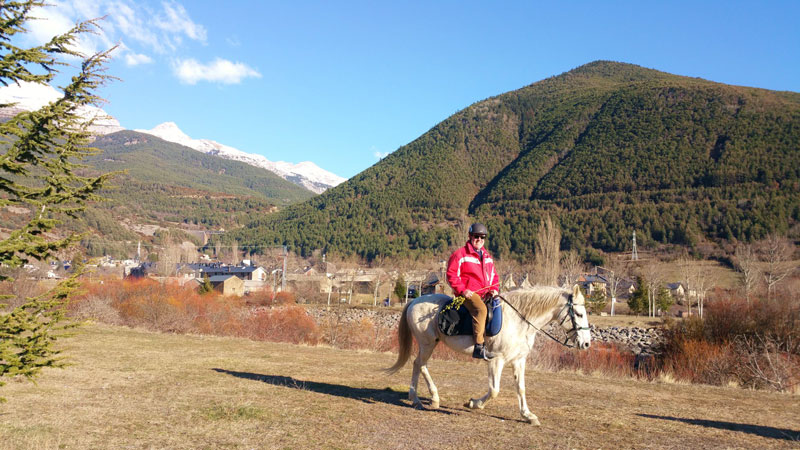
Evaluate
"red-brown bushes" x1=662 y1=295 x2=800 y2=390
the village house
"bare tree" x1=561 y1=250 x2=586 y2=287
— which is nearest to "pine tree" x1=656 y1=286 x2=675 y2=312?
"bare tree" x1=561 y1=250 x2=586 y2=287

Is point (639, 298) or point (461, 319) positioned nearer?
point (461, 319)

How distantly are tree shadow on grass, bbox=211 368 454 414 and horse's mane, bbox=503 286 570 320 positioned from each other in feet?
6.39

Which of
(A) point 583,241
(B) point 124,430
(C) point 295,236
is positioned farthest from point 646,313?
(C) point 295,236

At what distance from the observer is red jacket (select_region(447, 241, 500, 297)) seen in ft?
24.1

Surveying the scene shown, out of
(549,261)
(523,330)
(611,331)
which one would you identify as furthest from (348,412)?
(611,331)

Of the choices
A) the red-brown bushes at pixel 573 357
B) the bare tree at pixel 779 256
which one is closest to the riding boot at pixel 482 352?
the red-brown bushes at pixel 573 357

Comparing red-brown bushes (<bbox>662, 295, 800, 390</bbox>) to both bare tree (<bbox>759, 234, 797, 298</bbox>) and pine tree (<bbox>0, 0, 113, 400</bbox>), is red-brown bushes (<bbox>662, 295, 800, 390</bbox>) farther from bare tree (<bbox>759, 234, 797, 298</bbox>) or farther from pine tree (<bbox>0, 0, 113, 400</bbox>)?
bare tree (<bbox>759, 234, 797, 298</bbox>)

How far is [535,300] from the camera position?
7.49 metres

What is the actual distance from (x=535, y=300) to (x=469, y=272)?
1.09m

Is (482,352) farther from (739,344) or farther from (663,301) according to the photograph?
(663,301)

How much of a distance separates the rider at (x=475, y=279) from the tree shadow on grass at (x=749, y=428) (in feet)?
10.3

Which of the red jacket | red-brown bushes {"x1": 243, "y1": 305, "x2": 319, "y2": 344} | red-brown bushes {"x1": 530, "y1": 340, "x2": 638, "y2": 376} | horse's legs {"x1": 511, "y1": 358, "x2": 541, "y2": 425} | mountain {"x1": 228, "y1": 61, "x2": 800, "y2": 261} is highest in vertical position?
mountain {"x1": 228, "y1": 61, "x2": 800, "y2": 261}

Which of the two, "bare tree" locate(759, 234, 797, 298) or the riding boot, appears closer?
the riding boot

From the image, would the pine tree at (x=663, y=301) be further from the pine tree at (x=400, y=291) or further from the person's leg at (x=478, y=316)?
the person's leg at (x=478, y=316)
